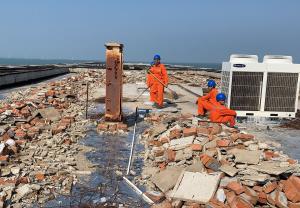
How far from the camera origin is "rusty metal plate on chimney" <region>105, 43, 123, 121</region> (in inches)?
408

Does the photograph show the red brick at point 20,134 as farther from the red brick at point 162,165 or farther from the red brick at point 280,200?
the red brick at point 280,200

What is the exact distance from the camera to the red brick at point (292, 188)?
5.33 metres

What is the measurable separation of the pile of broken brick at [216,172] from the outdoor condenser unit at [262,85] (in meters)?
2.75

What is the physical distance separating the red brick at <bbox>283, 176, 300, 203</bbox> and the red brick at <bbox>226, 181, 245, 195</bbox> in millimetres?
570

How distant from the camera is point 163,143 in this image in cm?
844

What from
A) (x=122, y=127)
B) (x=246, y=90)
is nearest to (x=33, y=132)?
(x=122, y=127)

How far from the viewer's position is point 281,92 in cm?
1127

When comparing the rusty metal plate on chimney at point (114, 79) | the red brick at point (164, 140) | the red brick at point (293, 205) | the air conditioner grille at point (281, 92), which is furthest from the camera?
the air conditioner grille at point (281, 92)

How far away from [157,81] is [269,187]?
835 cm

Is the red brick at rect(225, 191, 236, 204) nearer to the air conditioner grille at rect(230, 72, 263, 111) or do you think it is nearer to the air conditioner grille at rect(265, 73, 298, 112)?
the air conditioner grille at rect(230, 72, 263, 111)

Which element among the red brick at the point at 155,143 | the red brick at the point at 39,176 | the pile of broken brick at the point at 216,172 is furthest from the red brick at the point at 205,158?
the red brick at the point at 39,176

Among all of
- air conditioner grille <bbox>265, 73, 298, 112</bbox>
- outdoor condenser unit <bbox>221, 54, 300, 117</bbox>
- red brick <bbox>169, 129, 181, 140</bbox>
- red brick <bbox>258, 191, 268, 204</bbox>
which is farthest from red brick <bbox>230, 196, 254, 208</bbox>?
air conditioner grille <bbox>265, 73, 298, 112</bbox>

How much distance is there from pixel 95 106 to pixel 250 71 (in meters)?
5.47

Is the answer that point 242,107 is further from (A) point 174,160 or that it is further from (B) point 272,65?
(A) point 174,160
